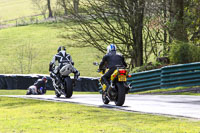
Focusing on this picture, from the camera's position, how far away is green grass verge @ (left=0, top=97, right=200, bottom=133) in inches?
335

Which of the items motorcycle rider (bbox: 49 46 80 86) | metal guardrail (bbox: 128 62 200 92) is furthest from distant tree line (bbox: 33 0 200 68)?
motorcycle rider (bbox: 49 46 80 86)

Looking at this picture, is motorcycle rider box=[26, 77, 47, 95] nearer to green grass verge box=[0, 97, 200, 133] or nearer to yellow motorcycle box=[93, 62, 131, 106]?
yellow motorcycle box=[93, 62, 131, 106]

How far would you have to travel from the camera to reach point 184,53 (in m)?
22.3

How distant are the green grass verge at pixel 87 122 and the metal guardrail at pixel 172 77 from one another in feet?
27.8

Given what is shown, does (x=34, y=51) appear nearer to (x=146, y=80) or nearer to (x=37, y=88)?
(x=37, y=88)

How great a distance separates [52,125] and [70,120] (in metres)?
0.94

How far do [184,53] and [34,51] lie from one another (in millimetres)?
39080

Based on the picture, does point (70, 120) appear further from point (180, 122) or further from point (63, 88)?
point (63, 88)

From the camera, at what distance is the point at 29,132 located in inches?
322

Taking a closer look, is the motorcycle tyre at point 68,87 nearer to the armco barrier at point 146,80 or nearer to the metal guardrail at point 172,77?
the metal guardrail at point 172,77

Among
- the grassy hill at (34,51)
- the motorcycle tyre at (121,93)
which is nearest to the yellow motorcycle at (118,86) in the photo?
the motorcycle tyre at (121,93)

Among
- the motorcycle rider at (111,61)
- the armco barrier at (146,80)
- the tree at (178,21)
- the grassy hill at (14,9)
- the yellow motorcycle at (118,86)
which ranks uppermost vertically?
the grassy hill at (14,9)

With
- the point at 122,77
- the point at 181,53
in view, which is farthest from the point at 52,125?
the point at 181,53

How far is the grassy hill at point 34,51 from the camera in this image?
5022 cm
